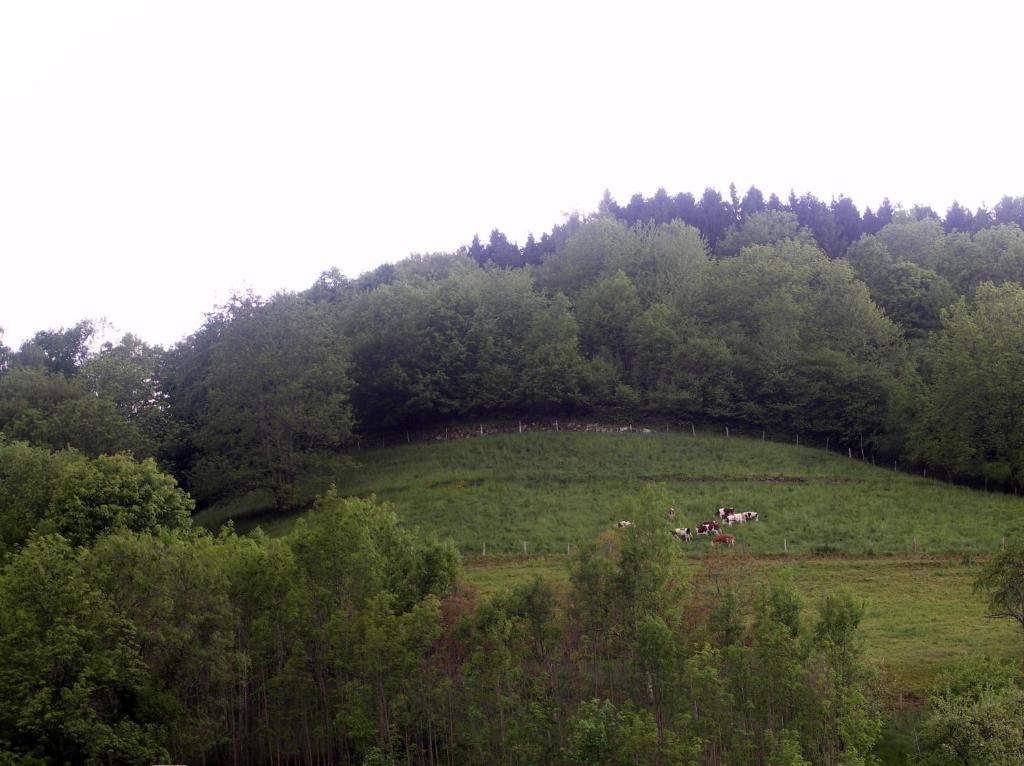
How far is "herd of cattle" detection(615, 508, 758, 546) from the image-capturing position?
47969 mm

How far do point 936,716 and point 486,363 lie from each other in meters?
59.6

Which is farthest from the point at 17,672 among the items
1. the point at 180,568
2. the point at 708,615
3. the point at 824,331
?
the point at 824,331

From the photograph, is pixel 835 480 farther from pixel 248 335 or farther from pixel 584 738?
pixel 248 335

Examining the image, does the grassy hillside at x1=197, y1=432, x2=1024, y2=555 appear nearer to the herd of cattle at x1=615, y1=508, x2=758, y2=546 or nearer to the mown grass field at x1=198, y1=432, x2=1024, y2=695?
the mown grass field at x1=198, y1=432, x2=1024, y2=695

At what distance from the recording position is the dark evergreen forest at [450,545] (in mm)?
24672

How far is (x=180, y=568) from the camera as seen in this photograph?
31.2 metres

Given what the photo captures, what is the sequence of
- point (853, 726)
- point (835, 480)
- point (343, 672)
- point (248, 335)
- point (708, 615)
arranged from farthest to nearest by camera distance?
point (248, 335) < point (835, 480) < point (343, 672) < point (708, 615) < point (853, 726)

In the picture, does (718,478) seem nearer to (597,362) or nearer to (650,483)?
(650,483)

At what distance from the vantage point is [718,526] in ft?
167

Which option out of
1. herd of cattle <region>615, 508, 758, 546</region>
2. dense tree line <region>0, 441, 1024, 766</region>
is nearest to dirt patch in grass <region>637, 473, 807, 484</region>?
herd of cattle <region>615, 508, 758, 546</region>

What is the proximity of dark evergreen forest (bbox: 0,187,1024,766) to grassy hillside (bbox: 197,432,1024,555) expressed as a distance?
16.9 feet

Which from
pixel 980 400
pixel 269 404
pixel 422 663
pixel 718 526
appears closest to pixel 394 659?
pixel 422 663

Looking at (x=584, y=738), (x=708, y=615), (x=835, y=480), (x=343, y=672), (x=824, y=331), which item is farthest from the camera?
(x=824, y=331)

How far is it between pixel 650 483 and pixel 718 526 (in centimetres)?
852
